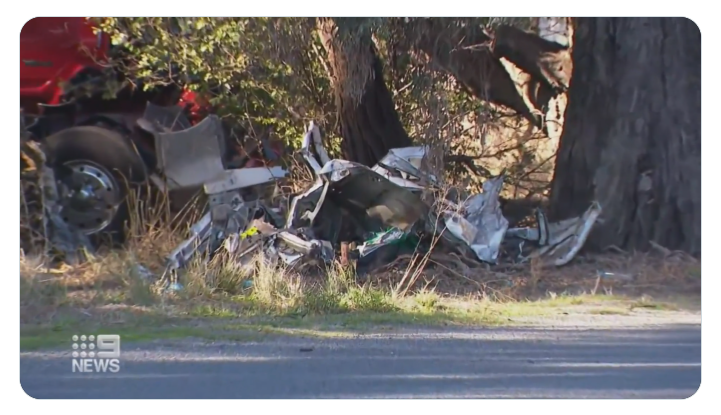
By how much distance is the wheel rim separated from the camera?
6.38 meters

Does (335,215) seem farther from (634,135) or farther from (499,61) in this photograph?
(634,135)

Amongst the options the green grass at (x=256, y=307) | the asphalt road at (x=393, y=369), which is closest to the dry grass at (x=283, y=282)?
the green grass at (x=256, y=307)

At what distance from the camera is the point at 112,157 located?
6484mm

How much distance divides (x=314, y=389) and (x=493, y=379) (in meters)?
1.00

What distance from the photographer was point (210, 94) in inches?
269

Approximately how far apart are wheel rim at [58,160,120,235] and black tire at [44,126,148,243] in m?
0.03

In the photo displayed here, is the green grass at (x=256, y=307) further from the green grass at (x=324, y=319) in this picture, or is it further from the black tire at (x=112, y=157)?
the black tire at (x=112, y=157)

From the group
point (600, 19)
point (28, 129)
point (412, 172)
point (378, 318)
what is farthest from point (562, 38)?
point (28, 129)

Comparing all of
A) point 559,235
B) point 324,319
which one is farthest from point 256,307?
point 559,235

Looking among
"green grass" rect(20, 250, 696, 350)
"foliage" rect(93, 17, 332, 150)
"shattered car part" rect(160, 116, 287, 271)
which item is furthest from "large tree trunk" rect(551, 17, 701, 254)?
"shattered car part" rect(160, 116, 287, 271)

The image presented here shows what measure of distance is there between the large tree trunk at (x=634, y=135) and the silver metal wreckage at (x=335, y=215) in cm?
25

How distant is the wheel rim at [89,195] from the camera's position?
6.38 metres

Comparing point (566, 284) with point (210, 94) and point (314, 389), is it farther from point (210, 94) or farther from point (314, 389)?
point (210, 94)

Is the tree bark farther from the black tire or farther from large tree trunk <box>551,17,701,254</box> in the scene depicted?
the black tire
